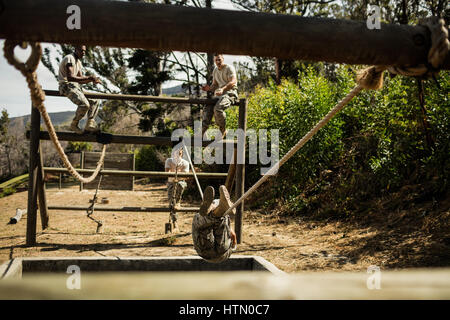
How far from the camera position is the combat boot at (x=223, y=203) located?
2943mm

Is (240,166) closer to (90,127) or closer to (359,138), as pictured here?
(90,127)

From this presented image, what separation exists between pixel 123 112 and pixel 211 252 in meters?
22.5

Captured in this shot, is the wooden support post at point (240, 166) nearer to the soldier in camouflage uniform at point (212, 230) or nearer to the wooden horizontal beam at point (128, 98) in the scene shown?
the wooden horizontal beam at point (128, 98)

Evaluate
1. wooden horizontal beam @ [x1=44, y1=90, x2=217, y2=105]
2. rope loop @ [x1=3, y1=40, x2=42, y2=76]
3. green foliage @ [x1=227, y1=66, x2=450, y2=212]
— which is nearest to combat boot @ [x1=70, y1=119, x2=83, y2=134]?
wooden horizontal beam @ [x1=44, y1=90, x2=217, y2=105]

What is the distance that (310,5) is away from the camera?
17047 mm

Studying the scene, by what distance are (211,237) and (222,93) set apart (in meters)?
2.97

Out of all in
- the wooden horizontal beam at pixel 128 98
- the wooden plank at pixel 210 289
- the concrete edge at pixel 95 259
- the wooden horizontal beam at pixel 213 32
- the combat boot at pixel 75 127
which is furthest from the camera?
the combat boot at pixel 75 127

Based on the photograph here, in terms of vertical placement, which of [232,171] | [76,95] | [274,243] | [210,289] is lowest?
[274,243]

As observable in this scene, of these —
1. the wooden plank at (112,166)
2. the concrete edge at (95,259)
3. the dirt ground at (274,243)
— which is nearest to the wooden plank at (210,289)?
the concrete edge at (95,259)

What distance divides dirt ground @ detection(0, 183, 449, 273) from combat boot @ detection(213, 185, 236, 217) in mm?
1835

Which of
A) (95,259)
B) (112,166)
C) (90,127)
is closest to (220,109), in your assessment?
(90,127)

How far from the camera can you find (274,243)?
5.97 metres

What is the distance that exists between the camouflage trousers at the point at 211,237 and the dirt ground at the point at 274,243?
1.69 metres

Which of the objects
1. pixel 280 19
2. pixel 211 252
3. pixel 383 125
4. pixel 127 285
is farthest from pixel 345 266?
pixel 127 285
